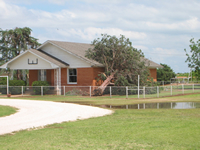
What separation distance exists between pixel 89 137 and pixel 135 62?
839 inches

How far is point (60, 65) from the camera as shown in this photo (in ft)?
102

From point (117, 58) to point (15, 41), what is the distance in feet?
71.5

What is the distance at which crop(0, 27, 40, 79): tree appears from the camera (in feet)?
143

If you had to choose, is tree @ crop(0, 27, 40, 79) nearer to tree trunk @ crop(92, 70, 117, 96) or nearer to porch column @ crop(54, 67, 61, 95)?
porch column @ crop(54, 67, 61, 95)

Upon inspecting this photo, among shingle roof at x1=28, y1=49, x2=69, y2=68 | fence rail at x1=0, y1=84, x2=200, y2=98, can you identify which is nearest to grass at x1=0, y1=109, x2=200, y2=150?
fence rail at x1=0, y1=84, x2=200, y2=98

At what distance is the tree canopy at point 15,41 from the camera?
43.7 m

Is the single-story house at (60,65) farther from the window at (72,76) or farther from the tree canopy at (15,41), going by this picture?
the tree canopy at (15,41)

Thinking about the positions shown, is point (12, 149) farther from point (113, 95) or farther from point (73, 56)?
point (73, 56)

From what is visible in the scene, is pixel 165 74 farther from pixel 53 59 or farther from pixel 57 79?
pixel 57 79

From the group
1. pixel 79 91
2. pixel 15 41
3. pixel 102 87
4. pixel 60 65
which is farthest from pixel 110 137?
pixel 15 41

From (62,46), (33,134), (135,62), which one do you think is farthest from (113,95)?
(33,134)

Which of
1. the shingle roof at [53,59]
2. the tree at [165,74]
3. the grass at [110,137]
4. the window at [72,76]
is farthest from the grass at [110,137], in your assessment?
the tree at [165,74]

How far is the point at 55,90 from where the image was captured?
3125 cm

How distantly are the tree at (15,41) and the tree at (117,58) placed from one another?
57.8ft
